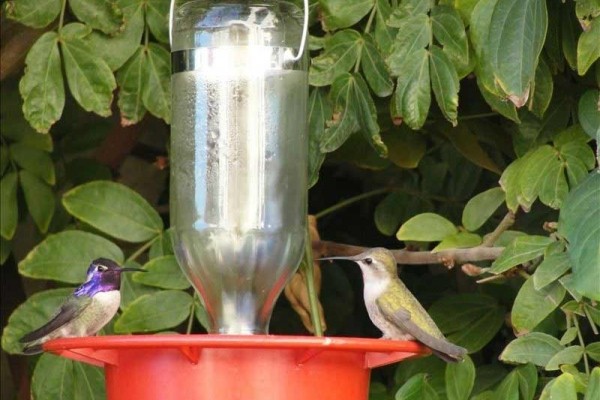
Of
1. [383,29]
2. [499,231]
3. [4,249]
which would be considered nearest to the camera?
[383,29]

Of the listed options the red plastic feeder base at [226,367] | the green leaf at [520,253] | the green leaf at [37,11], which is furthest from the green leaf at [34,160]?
the red plastic feeder base at [226,367]

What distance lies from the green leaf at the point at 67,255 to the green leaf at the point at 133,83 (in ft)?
1.09

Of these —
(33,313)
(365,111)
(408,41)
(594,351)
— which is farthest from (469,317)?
(33,313)

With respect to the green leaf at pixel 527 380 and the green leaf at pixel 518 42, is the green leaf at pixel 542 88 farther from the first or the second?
the green leaf at pixel 527 380

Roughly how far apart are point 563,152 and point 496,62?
1.25ft

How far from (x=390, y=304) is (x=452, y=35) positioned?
592 mm

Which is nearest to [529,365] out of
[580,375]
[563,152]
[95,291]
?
[580,375]

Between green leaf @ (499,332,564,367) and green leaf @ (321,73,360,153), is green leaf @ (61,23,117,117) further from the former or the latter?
green leaf @ (499,332,564,367)

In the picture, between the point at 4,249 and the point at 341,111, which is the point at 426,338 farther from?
the point at 4,249

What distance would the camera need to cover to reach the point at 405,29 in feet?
9.80

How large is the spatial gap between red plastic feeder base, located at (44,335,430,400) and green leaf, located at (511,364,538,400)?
0.69m

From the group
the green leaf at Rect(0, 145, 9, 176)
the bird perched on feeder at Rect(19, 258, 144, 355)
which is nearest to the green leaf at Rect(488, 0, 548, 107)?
the bird perched on feeder at Rect(19, 258, 144, 355)

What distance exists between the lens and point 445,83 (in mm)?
2939

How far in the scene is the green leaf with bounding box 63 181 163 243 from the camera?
3475 millimetres
